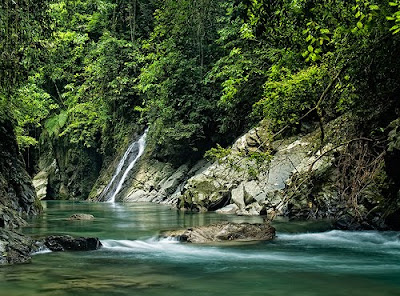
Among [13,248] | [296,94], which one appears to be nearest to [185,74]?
[296,94]

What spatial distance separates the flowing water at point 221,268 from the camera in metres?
5.98

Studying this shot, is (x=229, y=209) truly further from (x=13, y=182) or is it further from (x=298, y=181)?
(x=13, y=182)

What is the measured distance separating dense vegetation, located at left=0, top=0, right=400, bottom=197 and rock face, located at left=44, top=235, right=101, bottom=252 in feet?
9.73

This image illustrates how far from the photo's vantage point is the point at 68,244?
29.2 ft

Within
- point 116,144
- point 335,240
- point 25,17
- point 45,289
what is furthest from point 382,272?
point 116,144

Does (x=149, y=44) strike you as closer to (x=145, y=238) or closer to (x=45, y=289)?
(x=145, y=238)

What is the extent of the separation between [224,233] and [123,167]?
18.1 metres

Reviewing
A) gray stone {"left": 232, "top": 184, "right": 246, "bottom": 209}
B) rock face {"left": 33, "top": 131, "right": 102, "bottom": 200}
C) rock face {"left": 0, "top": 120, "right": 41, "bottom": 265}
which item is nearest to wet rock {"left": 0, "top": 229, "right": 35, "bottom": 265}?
rock face {"left": 0, "top": 120, "right": 41, "bottom": 265}

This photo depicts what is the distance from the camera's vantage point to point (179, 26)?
871 inches

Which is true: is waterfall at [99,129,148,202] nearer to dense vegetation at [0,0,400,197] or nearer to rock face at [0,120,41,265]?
dense vegetation at [0,0,400,197]

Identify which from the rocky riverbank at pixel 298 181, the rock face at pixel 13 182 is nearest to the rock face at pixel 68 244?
the rocky riverbank at pixel 298 181

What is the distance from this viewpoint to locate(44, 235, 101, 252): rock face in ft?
28.9

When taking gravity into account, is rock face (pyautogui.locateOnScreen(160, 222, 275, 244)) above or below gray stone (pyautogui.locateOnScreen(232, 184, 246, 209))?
below

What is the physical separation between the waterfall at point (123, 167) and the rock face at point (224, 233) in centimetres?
1645
